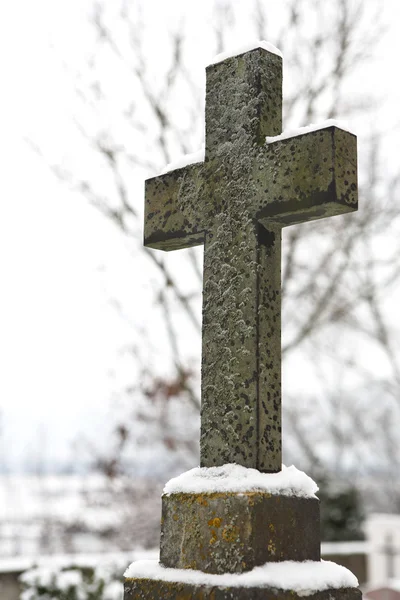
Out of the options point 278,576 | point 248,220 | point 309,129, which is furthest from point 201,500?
point 309,129

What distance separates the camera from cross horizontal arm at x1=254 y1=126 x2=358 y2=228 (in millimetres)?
2609

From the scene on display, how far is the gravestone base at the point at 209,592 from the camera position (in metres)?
2.31

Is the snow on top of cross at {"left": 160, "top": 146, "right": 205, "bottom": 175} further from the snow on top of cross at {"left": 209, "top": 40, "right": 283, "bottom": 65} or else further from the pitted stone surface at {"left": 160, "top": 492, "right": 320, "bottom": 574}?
the pitted stone surface at {"left": 160, "top": 492, "right": 320, "bottom": 574}

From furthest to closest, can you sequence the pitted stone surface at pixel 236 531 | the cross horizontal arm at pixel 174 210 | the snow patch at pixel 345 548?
the snow patch at pixel 345 548 → the cross horizontal arm at pixel 174 210 → the pitted stone surface at pixel 236 531

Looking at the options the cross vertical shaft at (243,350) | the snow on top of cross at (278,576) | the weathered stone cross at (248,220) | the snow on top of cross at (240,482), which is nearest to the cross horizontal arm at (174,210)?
the weathered stone cross at (248,220)

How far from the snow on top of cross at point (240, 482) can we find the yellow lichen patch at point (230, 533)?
0.12 meters

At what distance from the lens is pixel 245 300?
273 centimetres

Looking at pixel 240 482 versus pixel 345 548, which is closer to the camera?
pixel 240 482

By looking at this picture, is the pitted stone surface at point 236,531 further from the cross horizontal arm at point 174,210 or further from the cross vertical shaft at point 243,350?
the cross horizontal arm at point 174,210

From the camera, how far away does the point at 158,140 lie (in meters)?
10.2

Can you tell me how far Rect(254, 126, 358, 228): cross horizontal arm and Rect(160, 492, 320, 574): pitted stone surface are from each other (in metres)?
1.00

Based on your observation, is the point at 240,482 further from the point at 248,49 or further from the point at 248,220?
the point at 248,49

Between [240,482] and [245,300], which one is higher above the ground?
[245,300]

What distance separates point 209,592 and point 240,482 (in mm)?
359
